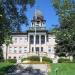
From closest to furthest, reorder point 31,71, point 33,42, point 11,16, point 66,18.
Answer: point 11,16, point 66,18, point 31,71, point 33,42

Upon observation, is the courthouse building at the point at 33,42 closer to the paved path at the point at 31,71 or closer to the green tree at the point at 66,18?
the paved path at the point at 31,71

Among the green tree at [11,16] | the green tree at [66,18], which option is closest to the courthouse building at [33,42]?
the green tree at [66,18]

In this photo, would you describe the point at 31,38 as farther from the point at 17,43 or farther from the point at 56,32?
the point at 56,32

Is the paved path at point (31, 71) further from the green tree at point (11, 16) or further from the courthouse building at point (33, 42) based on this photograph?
the courthouse building at point (33, 42)

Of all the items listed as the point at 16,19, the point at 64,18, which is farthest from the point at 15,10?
the point at 64,18

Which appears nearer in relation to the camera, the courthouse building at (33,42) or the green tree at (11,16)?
the green tree at (11,16)

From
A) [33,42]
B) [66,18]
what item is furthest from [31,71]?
[33,42]

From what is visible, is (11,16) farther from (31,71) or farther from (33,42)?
(33,42)

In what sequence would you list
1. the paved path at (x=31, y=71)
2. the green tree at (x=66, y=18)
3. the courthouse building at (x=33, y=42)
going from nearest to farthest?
the green tree at (x=66, y=18)
the paved path at (x=31, y=71)
the courthouse building at (x=33, y=42)

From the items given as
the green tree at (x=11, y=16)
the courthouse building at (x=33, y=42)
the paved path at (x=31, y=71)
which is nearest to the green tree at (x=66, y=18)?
the green tree at (x=11, y=16)

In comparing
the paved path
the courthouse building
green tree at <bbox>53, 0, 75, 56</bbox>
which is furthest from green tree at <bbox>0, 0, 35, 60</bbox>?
the courthouse building

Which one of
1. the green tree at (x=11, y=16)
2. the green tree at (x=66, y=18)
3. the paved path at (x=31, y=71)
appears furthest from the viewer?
the paved path at (x=31, y=71)

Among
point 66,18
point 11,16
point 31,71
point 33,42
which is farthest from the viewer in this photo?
point 33,42

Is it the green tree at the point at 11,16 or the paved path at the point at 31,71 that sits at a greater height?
the green tree at the point at 11,16
